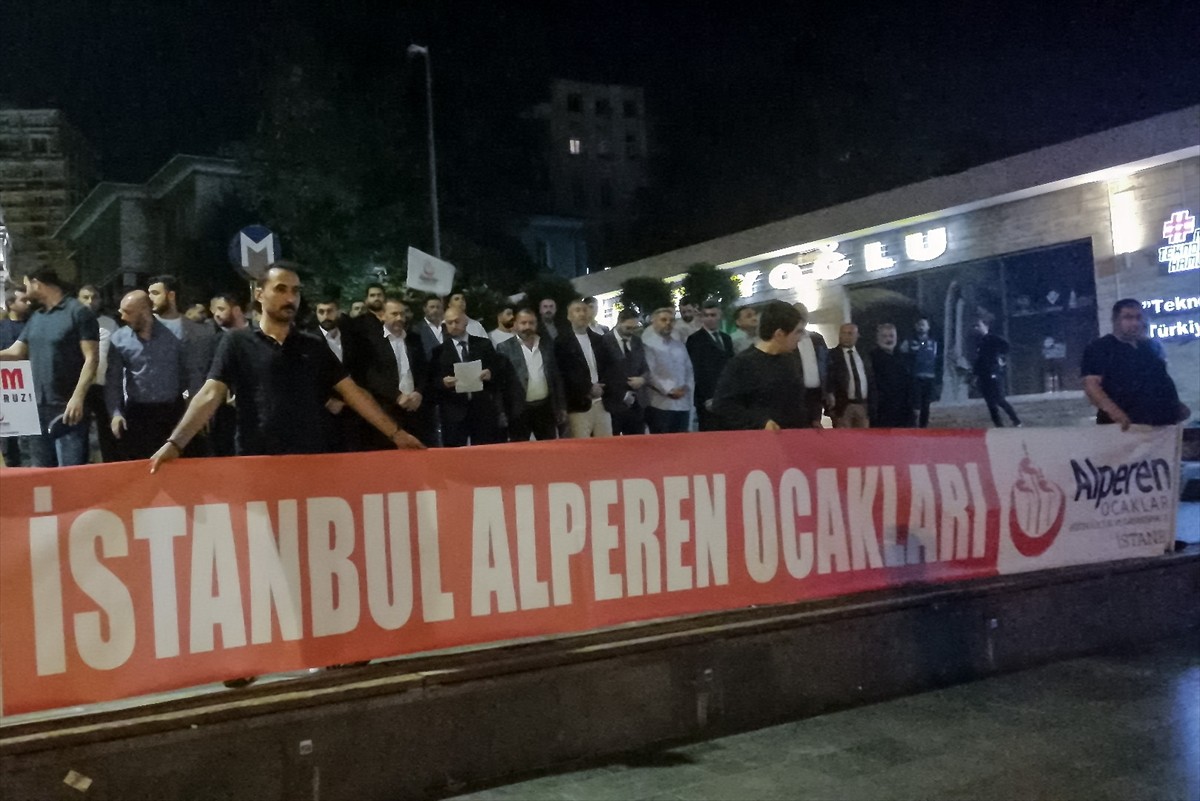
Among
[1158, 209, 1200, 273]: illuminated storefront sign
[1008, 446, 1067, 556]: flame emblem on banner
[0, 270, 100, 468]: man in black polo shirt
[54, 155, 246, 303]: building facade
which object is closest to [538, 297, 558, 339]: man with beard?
[0, 270, 100, 468]: man in black polo shirt

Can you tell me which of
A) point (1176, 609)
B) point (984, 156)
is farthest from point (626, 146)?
point (1176, 609)

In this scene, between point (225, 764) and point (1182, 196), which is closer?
point (225, 764)

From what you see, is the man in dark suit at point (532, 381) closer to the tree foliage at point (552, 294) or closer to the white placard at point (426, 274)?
the white placard at point (426, 274)

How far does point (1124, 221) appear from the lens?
1546cm

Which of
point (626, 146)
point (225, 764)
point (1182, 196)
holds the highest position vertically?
point (626, 146)

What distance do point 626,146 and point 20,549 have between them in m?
83.0

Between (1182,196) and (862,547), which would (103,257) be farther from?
(862,547)

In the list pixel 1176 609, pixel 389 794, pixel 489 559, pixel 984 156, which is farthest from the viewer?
pixel 984 156

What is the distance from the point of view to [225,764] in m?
4.02

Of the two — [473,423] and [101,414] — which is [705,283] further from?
[101,414]

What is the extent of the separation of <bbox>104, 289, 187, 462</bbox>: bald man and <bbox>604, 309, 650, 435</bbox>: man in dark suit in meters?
3.25

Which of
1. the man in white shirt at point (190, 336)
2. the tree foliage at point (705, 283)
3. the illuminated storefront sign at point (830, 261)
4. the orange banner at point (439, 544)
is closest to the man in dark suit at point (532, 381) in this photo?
the man in white shirt at point (190, 336)

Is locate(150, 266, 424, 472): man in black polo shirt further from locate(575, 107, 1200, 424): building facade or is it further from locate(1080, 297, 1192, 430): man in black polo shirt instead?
locate(575, 107, 1200, 424): building facade

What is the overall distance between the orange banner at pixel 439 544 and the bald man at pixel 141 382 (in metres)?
3.08
